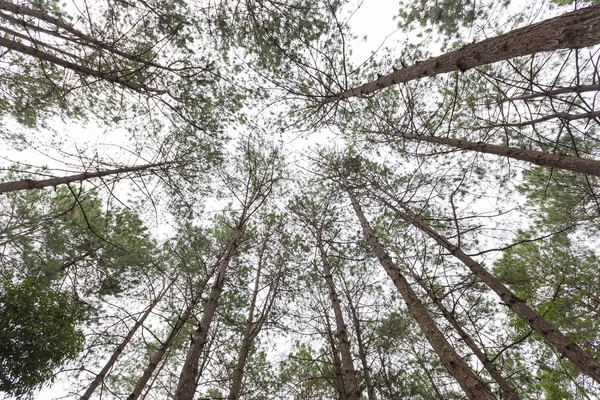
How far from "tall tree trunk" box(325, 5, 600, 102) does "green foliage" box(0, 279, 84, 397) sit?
7694 millimetres

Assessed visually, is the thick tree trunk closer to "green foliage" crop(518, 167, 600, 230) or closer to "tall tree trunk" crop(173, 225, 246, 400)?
A: "green foliage" crop(518, 167, 600, 230)

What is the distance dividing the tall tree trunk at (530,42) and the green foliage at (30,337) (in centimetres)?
769

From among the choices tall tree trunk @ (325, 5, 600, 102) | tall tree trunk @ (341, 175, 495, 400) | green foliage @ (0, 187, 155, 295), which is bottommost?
tall tree trunk @ (341, 175, 495, 400)

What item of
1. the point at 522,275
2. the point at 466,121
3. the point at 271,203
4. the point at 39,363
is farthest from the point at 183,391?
the point at 522,275

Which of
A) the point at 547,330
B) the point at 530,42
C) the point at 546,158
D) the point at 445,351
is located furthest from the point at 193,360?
the point at 546,158

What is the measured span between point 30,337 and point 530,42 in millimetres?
8350

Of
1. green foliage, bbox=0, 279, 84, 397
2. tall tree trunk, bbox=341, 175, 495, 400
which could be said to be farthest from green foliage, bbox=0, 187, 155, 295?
tall tree trunk, bbox=341, 175, 495, 400

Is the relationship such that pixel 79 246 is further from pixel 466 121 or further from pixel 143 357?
pixel 466 121

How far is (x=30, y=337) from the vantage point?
4758mm

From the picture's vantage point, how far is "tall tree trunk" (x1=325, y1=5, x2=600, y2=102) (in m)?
1.81

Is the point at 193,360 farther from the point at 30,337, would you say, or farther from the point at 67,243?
the point at 67,243

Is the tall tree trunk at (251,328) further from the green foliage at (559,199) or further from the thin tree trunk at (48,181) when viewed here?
the green foliage at (559,199)

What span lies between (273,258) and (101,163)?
491cm

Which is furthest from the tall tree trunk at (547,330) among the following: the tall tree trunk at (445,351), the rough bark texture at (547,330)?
the tall tree trunk at (445,351)
